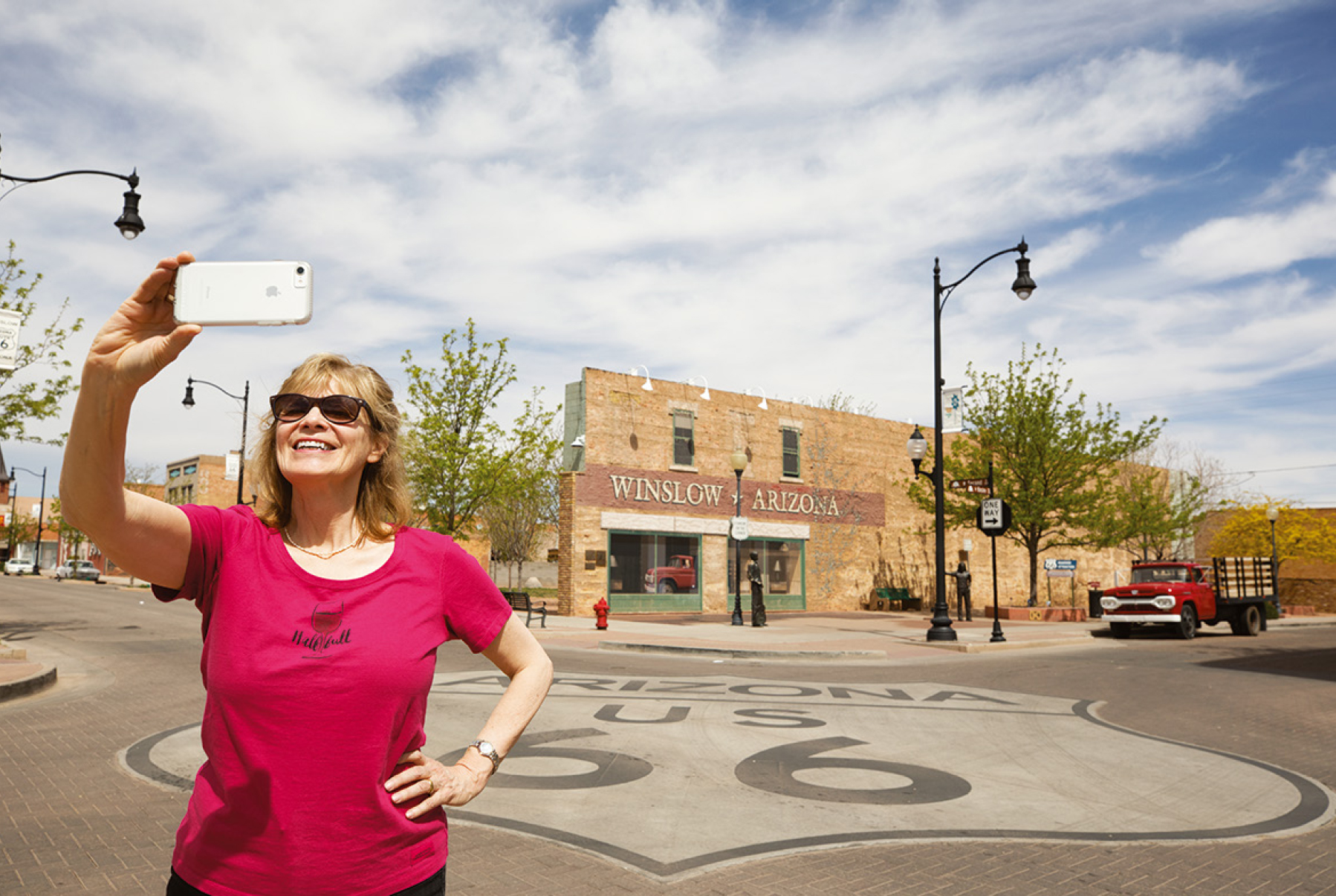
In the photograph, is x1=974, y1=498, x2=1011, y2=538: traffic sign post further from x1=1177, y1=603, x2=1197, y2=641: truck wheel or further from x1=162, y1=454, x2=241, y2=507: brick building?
x1=162, y1=454, x2=241, y2=507: brick building

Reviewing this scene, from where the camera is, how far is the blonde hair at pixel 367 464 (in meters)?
2.32

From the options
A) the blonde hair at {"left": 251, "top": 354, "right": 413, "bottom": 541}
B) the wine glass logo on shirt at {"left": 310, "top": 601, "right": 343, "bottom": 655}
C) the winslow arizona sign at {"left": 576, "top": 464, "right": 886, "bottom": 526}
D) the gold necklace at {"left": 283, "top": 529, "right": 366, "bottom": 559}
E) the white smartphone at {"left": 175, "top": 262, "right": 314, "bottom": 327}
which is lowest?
the wine glass logo on shirt at {"left": 310, "top": 601, "right": 343, "bottom": 655}

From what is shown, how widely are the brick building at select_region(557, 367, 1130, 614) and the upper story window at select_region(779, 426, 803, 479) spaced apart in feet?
0.20

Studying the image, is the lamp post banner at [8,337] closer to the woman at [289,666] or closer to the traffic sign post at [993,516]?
the woman at [289,666]

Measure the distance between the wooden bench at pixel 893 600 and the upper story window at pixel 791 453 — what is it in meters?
5.81

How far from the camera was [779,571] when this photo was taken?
32.8 meters

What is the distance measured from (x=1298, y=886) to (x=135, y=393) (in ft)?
18.8

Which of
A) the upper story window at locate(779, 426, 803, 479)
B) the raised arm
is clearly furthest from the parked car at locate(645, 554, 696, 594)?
the raised arm

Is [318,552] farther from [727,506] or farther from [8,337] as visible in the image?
[727,506]

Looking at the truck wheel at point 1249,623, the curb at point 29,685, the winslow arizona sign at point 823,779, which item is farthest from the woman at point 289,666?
the truck wheel at point 1249,623

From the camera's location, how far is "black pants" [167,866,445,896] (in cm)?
198

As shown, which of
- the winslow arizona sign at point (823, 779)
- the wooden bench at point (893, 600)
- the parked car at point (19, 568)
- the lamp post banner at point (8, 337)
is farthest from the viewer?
the parked car at point (19, 568)

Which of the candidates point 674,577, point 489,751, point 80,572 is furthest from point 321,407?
point 80,572

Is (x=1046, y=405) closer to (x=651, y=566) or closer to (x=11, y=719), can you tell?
(x=651, y=566)
